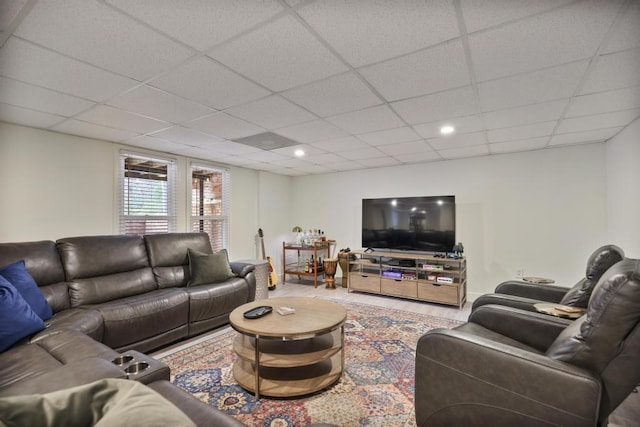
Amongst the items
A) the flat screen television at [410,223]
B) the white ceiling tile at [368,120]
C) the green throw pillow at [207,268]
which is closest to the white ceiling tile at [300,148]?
the white ceiling tile at [368,120]

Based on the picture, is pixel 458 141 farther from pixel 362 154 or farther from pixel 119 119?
pixel 119 119

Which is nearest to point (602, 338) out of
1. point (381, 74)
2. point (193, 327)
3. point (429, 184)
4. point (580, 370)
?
point (580, 370)

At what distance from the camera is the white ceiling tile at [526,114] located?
250cm

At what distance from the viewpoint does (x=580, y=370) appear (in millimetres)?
1233

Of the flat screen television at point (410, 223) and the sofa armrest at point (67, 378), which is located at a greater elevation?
the flat screen television at point (410, 223)

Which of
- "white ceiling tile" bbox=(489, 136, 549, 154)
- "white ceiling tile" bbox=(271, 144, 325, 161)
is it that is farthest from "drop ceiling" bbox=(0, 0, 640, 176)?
"white ceiling tile" bbox=(271, 144, 325, 161)

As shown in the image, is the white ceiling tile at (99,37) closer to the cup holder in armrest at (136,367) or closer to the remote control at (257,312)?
the cup holder in armrest at (136,367)

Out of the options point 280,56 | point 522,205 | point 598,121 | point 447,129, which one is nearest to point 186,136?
point 280,56

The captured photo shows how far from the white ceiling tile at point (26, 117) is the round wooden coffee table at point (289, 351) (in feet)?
8.43

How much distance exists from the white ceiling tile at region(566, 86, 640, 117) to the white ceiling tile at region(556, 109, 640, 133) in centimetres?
15

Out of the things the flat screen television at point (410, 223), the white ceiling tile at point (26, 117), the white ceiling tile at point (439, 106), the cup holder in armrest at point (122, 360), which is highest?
the white ceiling tile at point (439, 106)

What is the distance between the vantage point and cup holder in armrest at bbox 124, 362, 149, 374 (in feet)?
4.68

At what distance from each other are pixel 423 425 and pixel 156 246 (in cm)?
326

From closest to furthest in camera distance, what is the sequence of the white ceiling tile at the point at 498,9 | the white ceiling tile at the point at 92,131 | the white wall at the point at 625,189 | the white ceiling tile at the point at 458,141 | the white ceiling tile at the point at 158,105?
the white ceiling tile at the point at 498,9 → the white ceiling tile at the point at 158,105 → the white wall at the point at 625,189 → the white ceiling tile at the point at 92,131 → the white ceiling tile at the point at 458,141
